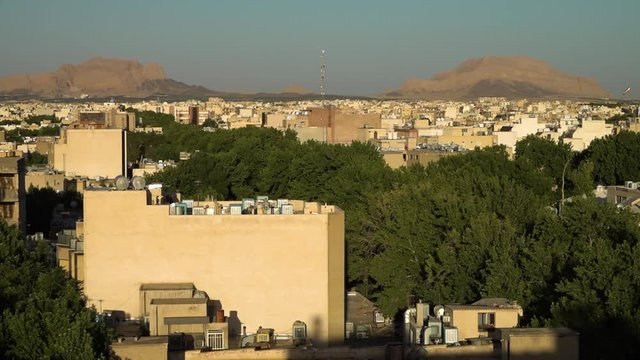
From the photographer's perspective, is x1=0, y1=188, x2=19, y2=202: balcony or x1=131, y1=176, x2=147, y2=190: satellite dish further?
x1=0, y1=188, x2=19, y2=202: balcony

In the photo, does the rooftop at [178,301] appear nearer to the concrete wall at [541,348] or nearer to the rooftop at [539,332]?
the rooftop at [539,332]

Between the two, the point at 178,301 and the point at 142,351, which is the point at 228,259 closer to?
the point at 178,301

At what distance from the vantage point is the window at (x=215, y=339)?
16.5 m

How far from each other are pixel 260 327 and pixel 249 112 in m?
95.0

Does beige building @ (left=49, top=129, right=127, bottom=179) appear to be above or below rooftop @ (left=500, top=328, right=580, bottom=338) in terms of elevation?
above

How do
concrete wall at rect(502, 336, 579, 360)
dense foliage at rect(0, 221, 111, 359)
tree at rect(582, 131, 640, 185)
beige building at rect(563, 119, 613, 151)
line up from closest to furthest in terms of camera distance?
concrete wall at rect(502, 336, 579, 360) < dense foliage at rect(0, 221, 111, 359) < tree at rect(582, 131, 640, 185) < beige building at rect(563, 119, 613, 151)

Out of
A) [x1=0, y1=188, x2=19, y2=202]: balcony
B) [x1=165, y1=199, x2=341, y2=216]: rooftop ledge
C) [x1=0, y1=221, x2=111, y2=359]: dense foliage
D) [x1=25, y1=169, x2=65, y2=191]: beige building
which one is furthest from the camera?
[x1=25, y1=169, x2=65, y2=191]: beige building

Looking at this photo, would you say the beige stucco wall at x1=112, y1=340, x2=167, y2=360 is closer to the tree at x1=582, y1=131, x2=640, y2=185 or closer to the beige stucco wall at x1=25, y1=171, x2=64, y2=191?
→ the beige stucco wall at x1=25, y1=171, x2=64, y2=191

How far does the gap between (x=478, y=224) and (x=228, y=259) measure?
17.9 ft

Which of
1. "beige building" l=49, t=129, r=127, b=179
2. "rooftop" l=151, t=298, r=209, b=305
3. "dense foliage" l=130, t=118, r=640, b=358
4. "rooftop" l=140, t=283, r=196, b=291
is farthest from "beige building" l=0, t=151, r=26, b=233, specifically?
"beige building" l=49, t=129, r=127, b=179

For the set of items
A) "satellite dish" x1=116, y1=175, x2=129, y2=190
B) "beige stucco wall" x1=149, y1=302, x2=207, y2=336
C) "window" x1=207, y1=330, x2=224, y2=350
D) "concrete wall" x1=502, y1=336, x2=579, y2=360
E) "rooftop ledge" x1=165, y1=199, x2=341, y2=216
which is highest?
"satellite dish" x1=116, y1=175, x2=129, y2=190

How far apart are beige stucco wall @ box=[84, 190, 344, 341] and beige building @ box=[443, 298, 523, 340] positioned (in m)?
4.19

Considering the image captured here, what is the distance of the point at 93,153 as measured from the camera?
42281 millimetres

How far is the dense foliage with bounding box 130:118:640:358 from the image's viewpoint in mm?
18562
